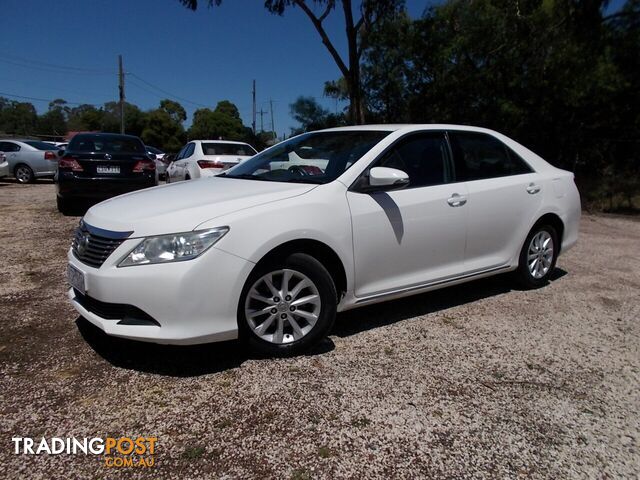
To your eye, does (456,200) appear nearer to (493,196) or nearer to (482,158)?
(493,196)

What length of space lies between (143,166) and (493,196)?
6196 millimetres

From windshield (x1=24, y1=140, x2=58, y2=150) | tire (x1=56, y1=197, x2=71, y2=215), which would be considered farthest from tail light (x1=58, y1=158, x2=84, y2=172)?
windshield (x1=24, y1=140, x2=58, y2=150)

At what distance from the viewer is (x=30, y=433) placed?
92.0 inches

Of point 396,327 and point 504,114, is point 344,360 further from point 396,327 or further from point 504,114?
point 504,114

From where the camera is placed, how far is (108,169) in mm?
8078

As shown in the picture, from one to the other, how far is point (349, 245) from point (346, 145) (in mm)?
932

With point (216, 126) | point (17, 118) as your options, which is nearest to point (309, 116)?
point (216, 126)

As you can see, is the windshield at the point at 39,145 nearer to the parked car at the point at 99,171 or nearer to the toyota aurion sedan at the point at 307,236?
the parked car at the point at 99,171

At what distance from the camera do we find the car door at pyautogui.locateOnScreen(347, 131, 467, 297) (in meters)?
3.33

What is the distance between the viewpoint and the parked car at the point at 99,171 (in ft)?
26.1


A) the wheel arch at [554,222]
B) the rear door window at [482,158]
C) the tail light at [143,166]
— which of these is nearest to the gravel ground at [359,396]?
the wheel arch at [554,222]

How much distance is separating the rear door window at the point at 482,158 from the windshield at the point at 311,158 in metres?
0.73

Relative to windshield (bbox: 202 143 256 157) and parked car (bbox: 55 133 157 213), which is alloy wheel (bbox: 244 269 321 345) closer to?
parked car (bbox: 55 133 157 213)

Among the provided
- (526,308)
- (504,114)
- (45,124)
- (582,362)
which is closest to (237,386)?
(582,362)
